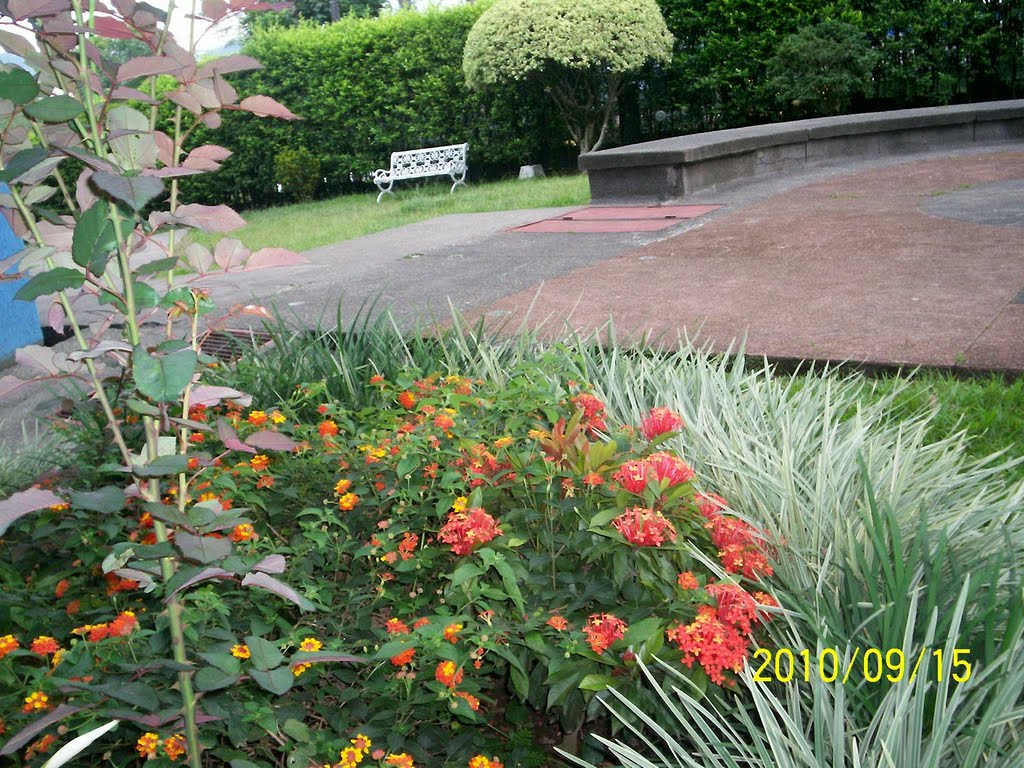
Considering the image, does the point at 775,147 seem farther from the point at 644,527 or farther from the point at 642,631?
the point at 642,631

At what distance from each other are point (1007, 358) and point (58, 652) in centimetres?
279

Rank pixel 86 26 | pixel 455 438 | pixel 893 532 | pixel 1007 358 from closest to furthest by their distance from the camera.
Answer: pixel 86 26 < pixel 893 532 < pixel 455 438 < pixel 1007 358

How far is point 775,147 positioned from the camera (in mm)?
8086

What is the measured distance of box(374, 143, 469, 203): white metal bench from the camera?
11805mm

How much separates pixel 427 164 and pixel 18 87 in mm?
11221

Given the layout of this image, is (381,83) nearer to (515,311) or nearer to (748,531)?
(515,311)

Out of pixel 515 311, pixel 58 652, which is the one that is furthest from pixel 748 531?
pixel 515 311

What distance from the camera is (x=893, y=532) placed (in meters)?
1.52

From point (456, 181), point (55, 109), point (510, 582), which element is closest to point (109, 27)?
point (55, 109)

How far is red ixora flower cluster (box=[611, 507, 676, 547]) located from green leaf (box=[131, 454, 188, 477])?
28.6 inches

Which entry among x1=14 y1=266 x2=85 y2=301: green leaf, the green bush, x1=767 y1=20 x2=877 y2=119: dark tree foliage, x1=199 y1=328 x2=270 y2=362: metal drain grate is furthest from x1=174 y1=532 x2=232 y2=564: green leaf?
the green bush

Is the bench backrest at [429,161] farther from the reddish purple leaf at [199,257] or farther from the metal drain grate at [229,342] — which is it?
the reddish purple leaf at [199,257]

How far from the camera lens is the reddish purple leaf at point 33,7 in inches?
47.0

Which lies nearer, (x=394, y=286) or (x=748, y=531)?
(x=748, y=531)
